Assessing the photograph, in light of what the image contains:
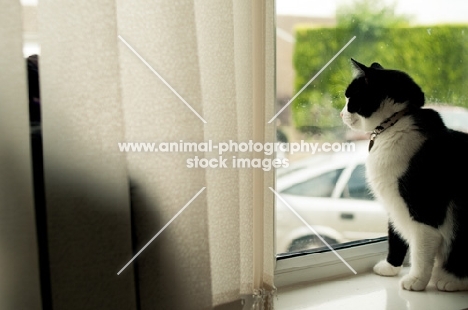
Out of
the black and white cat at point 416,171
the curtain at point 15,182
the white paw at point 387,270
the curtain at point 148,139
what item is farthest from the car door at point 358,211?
the curtain at point 15,182

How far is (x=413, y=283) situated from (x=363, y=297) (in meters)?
0.12

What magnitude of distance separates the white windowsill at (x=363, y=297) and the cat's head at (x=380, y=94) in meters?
0.39

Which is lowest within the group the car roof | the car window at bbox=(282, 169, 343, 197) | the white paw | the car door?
the white paw

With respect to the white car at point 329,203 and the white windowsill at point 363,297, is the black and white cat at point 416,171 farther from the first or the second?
the white car at point 329,203

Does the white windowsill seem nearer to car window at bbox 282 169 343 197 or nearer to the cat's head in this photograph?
car window at bbox 282 169 343 197

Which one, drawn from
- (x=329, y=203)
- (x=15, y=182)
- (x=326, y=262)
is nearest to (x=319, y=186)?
(x=329, y=203)

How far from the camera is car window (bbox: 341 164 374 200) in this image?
1.35m

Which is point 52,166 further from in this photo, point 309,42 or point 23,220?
point 309,42

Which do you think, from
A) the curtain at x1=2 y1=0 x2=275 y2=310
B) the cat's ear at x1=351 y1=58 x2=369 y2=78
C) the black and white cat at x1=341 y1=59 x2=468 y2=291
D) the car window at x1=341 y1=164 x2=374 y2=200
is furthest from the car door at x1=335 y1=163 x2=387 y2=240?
the curtain at x1=2 y1=0 x2=275 y2=310

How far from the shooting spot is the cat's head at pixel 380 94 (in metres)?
1.04

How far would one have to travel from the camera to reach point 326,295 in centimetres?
108

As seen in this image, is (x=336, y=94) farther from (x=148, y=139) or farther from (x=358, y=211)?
(x=148, y=139)

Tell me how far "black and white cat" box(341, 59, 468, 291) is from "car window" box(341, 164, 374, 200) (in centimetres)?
26

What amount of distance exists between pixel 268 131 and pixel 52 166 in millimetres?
383
